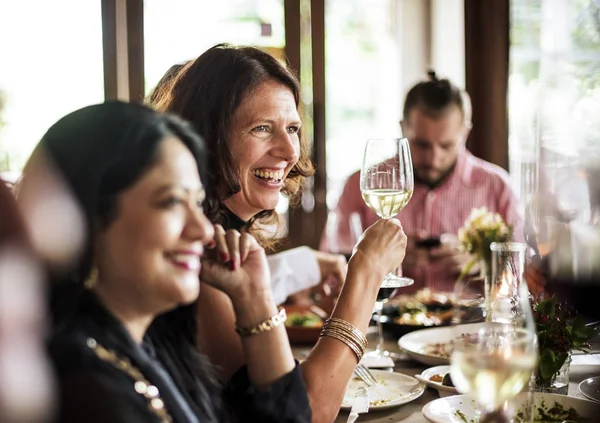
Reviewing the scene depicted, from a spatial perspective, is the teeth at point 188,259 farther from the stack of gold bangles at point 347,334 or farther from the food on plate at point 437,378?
the food on plate at point 437,378

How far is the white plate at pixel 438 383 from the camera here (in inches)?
65.8

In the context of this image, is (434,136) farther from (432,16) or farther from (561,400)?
(561,400)

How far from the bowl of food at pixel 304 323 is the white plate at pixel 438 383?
425 millimetres

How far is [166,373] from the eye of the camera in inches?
47.8

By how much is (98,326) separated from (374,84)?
174 inches

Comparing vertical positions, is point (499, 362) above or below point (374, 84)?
below

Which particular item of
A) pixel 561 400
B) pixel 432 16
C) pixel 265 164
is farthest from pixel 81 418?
pixel 432 16

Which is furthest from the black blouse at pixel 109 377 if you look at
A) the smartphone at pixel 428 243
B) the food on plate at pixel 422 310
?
the smartphone at pixel 428 243

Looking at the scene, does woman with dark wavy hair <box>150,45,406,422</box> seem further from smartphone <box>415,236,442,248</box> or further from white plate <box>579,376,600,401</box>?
smartphone <box>415,236,442,248</box>

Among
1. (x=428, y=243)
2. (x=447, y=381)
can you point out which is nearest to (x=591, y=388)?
(x=447, y=381)

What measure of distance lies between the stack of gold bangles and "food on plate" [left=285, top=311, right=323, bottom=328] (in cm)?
72

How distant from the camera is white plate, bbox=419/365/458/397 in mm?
1671

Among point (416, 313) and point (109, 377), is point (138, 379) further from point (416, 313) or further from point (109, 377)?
point (416, 313)

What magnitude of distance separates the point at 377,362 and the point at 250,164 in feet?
1.90
